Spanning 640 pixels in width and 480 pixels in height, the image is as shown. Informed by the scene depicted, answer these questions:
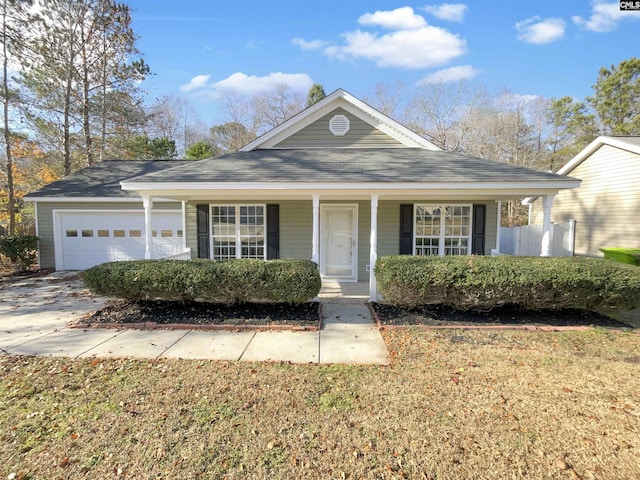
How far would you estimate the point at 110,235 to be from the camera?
11.5 m

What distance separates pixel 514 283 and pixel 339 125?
6.37 meters

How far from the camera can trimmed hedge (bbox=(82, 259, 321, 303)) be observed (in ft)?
18.9

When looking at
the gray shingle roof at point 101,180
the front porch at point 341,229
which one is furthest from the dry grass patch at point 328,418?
the gray shingle roof at point 101,180

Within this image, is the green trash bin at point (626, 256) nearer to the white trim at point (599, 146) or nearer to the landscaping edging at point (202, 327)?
the white trim at point (599, 146)

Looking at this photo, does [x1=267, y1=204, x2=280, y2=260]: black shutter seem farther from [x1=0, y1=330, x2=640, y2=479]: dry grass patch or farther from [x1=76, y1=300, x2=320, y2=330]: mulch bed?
[x1=0, y1=330, x2=640, y2=479]: dry grass patch

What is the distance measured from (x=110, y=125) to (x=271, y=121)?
47.2ft

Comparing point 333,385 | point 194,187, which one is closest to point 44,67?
point 194,187

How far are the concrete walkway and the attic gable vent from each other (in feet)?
17.6

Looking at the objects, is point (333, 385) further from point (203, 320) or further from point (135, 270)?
point (135, 270)

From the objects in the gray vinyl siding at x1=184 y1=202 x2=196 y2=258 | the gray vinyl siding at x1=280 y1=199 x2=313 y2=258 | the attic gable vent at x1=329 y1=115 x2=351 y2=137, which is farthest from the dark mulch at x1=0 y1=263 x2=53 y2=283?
the attic gable vent at x1=329 y1=115 x2=351 y2=137

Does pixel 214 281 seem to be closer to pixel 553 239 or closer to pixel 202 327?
pixel 202 327

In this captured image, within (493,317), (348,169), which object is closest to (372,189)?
(348,169)

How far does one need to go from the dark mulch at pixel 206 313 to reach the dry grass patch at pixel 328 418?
1.53 meters

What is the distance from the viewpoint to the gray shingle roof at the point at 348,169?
6.64 meters
